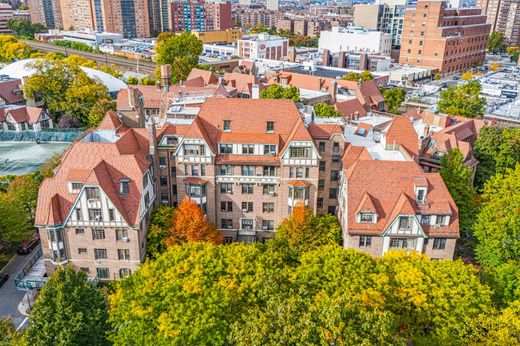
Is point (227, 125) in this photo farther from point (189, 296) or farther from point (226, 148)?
point (189, 296)

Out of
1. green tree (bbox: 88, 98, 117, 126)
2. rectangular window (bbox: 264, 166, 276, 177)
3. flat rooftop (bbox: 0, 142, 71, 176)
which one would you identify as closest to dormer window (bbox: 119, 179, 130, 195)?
rectangular window (bbox: 264, 166, 276, 177)

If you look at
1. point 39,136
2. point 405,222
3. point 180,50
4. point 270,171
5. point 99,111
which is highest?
point 180,50

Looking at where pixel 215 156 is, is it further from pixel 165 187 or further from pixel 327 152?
pixel 327 152

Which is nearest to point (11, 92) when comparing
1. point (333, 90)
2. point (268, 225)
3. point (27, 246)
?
point (27, 246)

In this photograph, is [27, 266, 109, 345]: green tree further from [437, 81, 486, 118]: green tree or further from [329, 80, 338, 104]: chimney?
[437, 81, 486, 118]: green tree

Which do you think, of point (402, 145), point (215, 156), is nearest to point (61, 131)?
point (215, 156)

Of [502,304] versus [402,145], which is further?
[402,145]
